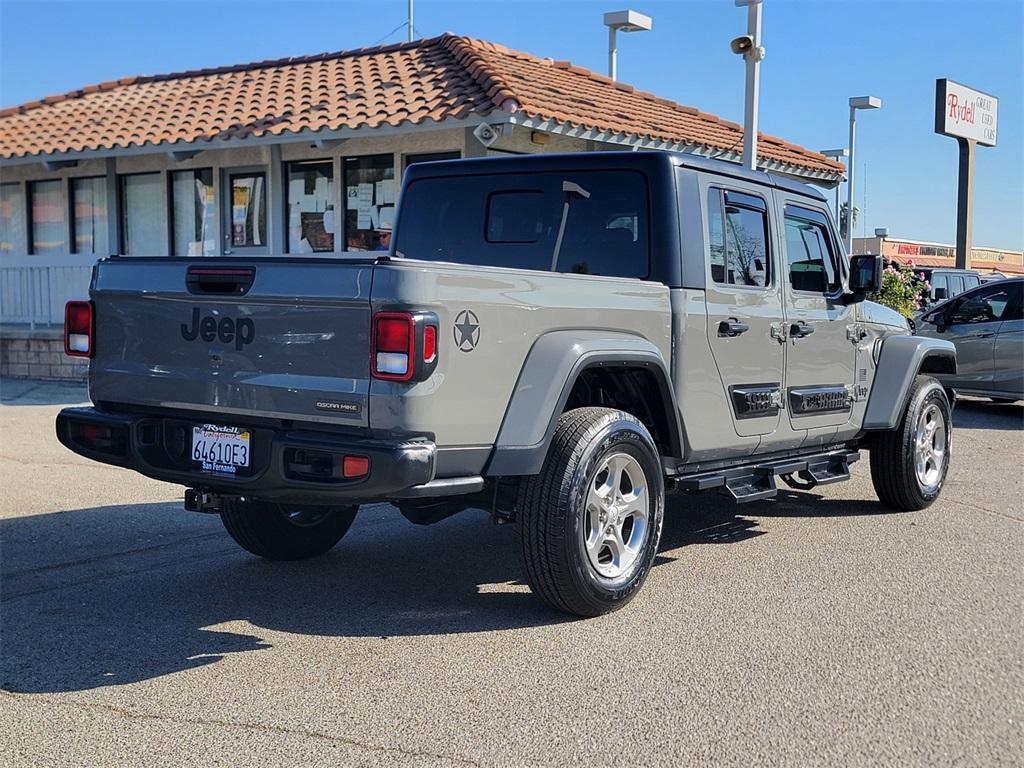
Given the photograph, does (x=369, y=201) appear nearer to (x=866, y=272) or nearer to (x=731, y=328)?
(x=866, y=272)

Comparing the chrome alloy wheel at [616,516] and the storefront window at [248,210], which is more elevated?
the storefront window at [248,210]

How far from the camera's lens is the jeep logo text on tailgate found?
460 centimetres

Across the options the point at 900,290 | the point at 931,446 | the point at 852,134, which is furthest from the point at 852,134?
the point at 931,446

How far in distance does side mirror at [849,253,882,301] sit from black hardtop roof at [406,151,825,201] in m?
0.52

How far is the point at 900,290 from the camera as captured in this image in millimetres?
16984

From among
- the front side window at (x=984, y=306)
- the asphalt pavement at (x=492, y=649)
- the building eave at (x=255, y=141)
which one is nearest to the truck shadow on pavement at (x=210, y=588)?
the asphalt pavement at (x=492, y=649)

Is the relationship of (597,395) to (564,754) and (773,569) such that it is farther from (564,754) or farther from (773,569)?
(564,754)

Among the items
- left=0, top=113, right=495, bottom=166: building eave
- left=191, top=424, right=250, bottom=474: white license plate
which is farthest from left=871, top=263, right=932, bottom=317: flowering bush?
left=191, top=424, right=250, bottom=474: white license plate

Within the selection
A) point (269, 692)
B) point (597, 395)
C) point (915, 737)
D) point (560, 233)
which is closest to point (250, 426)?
point (269, 692)

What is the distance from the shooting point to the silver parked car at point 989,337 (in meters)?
13.1

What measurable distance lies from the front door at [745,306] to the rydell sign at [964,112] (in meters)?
21.0

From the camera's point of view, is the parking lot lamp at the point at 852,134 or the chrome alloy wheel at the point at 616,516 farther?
the parking lot lamp at the point at 852,134

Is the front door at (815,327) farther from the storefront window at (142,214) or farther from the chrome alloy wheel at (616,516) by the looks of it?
the storefront window at (142,214)

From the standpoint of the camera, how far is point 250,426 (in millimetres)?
4617
